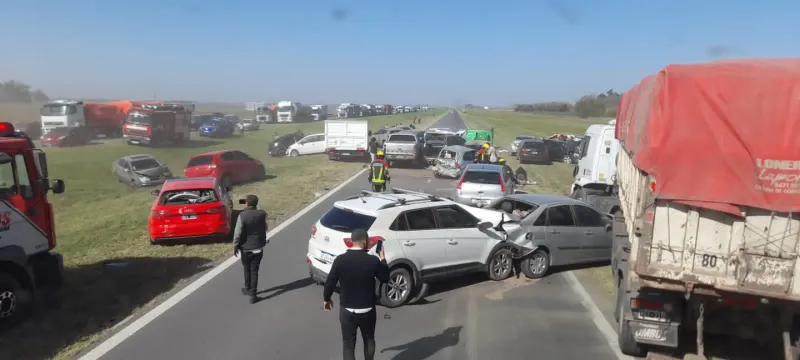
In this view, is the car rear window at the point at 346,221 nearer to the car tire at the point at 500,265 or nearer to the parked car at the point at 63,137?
the car tire at the point at 500,265

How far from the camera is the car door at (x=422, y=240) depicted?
8.82 meters

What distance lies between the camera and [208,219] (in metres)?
12.6

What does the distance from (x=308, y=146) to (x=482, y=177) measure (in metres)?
23.0

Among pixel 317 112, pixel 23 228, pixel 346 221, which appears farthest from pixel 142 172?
pixel 317 112

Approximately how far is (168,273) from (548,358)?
7120 mm

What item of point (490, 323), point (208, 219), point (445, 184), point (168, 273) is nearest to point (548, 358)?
point (490, 323)

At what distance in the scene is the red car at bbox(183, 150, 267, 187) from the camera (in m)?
22.7

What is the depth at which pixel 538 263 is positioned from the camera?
420 inches

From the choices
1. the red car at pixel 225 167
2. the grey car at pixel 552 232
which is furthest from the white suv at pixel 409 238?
the red car at pixel 225 167

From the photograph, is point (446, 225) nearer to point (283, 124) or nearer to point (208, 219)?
point (208, 219)

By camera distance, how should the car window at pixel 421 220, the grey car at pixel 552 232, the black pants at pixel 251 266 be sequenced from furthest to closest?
the grey car at pixel 552 232 → the car window at pixel 421 220 → the black pants at pixel 251 266

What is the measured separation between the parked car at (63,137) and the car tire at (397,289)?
3765 centimetres

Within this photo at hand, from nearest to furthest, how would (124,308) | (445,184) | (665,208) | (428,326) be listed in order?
1. (665,208)
2. (428,326)
3. (124,308)
4. (445,184)

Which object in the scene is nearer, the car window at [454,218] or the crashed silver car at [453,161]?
the car window at [454,218]
